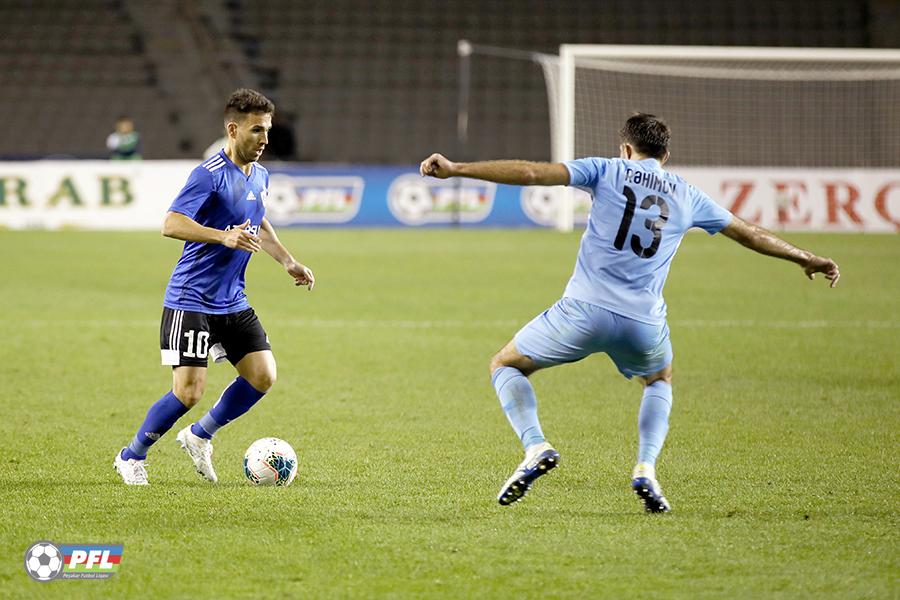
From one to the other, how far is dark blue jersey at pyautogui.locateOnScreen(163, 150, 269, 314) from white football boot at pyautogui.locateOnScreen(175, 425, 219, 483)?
631mm

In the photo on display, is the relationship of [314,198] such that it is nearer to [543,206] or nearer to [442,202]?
[442,202]

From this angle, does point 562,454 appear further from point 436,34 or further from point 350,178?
point 436,34

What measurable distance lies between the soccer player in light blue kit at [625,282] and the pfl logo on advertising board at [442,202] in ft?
65.3

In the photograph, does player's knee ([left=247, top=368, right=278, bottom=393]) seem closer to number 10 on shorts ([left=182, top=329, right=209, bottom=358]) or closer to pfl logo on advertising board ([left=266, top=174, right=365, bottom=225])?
number 10 on shorts ([left=182, top=329, right=209, bottom=358])

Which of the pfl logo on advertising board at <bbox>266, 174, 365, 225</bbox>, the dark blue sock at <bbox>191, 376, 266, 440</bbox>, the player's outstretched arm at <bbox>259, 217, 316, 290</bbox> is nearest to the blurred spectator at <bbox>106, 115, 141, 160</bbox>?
the pfl logo on advertising board at <bbox>266, 174, 365, 225</bbox>

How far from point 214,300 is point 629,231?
1.99m

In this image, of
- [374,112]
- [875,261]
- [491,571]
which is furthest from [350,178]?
[491,571]

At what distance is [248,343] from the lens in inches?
→ 243

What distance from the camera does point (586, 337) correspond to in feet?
17.9

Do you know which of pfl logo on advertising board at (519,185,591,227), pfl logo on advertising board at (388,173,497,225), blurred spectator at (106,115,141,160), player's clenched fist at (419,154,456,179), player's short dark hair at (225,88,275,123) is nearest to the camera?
player's clenched fist at (419,154,456,179)

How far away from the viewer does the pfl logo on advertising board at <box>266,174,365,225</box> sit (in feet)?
81.8

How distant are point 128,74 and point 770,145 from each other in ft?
50.4

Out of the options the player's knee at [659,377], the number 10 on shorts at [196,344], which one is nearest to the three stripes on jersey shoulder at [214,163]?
the number 10 on shorts at [196,344]

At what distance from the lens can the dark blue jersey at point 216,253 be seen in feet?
19.6
